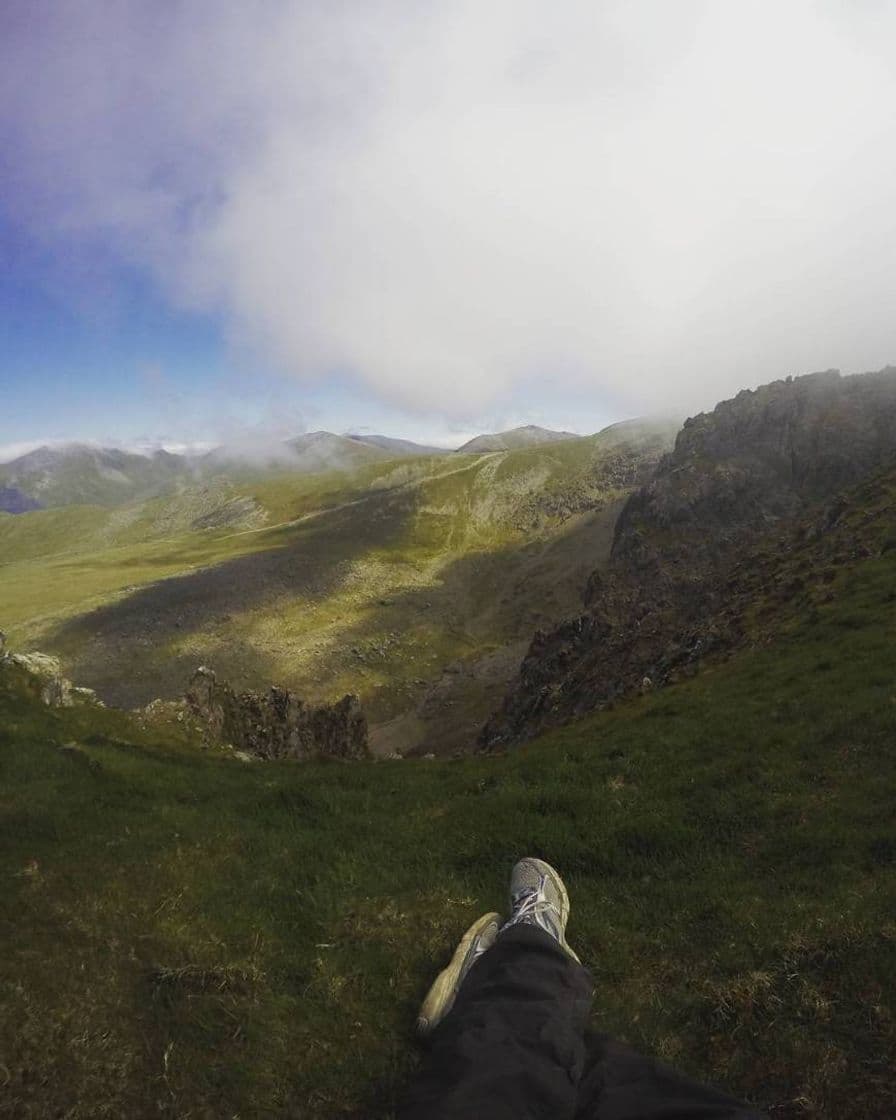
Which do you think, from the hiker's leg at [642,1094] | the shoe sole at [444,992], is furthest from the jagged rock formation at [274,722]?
the hiker's leg at [642,1094]

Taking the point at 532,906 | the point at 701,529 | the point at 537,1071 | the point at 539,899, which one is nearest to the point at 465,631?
the point at 701,529

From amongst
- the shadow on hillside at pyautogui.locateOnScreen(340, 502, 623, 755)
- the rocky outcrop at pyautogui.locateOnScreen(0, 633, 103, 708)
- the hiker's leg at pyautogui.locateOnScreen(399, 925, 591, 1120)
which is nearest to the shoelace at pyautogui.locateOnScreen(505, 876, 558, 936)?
the hiker's leg at pyautogui.locateOnScreen(399, 925, 591, 1120)

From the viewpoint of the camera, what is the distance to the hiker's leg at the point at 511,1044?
5137 mm

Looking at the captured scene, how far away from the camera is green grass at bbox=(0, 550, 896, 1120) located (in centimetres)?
685

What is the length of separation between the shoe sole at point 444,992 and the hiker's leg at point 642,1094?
210cm

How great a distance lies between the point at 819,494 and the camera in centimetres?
10019

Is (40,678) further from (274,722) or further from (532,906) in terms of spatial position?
(532,906)

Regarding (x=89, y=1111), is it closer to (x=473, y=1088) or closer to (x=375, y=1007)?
(x=375, y=1007)

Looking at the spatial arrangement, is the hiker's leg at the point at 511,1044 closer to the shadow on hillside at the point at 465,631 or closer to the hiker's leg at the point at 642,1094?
the hiker's leg at the point at 642,1094

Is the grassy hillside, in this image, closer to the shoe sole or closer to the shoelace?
the shoelace

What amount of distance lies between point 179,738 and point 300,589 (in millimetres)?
102650

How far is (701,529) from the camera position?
358 feet

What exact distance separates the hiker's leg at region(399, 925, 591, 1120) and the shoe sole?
1.02ft

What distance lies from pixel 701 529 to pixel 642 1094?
114 m
